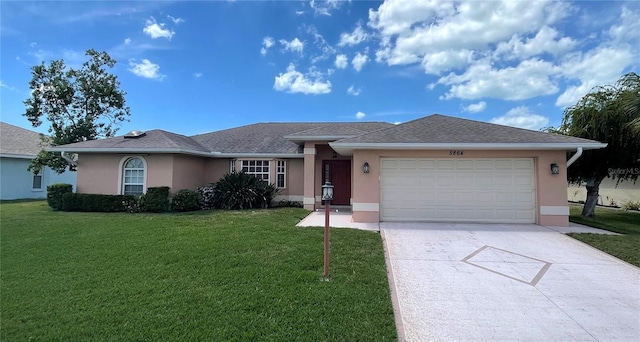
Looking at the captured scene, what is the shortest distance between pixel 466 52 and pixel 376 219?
9.11 meters

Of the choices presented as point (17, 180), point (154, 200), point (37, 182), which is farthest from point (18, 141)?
point (154, 200)

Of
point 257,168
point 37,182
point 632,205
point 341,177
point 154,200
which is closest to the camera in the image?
point 154,200

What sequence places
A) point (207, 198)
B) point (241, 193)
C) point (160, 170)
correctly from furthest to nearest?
1. point (207, 198)
2. point (241, 193)
3. point (160, 170)

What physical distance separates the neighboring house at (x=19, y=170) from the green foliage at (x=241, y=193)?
47.9ft

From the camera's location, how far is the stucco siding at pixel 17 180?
59.8 ft

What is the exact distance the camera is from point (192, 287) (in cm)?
459

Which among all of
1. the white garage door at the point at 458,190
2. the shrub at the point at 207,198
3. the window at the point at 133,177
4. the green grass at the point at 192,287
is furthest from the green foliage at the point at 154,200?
the white garage door at the point at 458,190

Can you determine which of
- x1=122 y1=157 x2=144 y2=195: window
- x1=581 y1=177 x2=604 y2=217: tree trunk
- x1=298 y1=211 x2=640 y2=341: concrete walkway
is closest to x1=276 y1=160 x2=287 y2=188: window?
x1=122 y1=157 x2=144 y2=195: window

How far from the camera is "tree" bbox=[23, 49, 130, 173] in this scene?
17656 millimetres

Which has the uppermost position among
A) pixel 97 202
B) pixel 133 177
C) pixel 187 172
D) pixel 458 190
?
pixel 187 172

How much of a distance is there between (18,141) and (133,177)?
1364cm

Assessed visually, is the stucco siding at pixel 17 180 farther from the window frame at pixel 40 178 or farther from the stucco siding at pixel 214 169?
the stucco siding at pixel 214 169

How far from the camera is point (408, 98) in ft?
60.6

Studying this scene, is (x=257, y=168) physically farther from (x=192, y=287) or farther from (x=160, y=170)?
(x=192, y=287)
